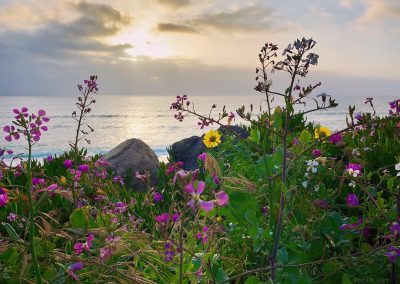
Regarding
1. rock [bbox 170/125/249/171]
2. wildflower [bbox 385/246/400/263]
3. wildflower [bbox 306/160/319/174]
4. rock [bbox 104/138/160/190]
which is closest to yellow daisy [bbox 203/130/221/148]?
rock [bbox 104/138/160/190]

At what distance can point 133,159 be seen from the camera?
9.52 m

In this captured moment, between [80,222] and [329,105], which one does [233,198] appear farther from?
[80,222]

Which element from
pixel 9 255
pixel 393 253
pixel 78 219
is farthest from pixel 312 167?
pixel 9 255

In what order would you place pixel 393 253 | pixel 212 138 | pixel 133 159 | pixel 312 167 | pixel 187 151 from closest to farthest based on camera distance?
pixel 393 253
pixel 312 167
pixel 212 138
pixel 133 159
pixel 187 151

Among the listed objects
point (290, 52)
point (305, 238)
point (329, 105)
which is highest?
point (290, 52)

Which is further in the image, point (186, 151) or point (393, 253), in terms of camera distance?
point (186, 151)

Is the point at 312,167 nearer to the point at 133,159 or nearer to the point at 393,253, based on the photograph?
the point at 393,253

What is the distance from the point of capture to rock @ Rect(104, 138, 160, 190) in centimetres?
→ 932

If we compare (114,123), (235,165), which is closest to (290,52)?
(235,165)

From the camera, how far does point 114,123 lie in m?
45.7

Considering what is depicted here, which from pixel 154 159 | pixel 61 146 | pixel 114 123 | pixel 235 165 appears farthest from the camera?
pixel 114 123

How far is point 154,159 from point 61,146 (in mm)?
20461

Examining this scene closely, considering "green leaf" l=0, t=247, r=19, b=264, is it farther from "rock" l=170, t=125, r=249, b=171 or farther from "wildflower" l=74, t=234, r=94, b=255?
"rock" l=170, t=125, r=249, b=171

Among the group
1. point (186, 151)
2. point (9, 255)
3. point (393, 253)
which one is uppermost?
point (393, 253)
